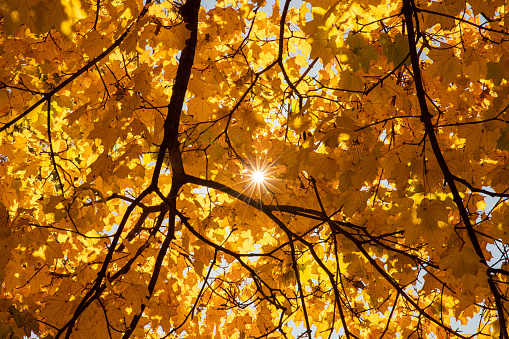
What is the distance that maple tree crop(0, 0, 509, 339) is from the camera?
1.91m

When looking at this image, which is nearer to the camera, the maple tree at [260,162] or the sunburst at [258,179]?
the maple tree at [260,162]

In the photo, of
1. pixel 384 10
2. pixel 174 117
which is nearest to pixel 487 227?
pixel 384 10

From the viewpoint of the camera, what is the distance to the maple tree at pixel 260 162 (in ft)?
6.25

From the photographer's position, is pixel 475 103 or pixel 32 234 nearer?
pixel 32 234

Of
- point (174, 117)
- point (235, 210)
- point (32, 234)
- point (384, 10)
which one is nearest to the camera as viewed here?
point (384, 10)

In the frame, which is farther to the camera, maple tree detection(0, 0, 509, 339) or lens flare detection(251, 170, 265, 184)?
lens flare detection(251, 170, 265, 184)

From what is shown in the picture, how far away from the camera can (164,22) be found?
90.7 inches

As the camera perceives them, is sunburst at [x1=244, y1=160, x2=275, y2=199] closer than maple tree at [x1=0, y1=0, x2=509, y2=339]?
No

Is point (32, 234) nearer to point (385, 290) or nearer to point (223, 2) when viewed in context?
point (223, 2)

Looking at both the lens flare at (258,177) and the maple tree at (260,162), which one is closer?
the maple tree at (260,162)

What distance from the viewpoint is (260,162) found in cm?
314

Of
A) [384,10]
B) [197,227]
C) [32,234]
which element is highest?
[384,10]

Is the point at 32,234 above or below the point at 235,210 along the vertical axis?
below

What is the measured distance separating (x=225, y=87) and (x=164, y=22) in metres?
0.90
